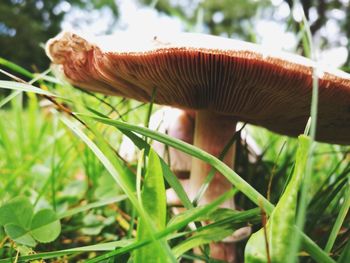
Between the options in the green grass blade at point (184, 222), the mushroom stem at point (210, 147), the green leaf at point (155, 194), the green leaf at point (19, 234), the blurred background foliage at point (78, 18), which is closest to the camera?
the green grass blade at point (184, 222)

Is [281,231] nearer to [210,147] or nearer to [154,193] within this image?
[154,193]

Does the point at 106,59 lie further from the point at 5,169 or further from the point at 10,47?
the point at 10,47

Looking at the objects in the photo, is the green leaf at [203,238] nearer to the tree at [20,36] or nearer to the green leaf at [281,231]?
the green leaf at [281,231]

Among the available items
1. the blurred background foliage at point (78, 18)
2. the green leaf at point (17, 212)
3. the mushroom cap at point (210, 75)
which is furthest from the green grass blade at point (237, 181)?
the blurred background foliage at point (78, 18)

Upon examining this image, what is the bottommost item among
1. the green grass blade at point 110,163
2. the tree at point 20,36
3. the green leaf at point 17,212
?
the green leaf at point 17,212

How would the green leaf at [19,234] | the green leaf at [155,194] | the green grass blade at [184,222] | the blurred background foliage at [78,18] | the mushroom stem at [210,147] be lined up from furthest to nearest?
the blurred background foliage at [78,18] < the mushroom stem at [210,147] < the green leaf at [19,234] < the green leaf at [155,194] < the green grass blade at [184,222]

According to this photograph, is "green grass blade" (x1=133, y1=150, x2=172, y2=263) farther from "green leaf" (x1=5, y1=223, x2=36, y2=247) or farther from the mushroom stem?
the mushroom stem

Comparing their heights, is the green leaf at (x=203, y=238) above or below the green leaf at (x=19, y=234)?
above

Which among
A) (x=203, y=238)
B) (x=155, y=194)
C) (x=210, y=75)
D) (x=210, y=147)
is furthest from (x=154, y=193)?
(x=210, y=147)
